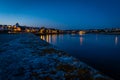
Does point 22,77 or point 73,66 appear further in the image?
point 73,66

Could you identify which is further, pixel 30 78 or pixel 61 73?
pixel 61 73

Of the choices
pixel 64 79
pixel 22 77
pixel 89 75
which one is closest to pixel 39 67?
pixel 22 77

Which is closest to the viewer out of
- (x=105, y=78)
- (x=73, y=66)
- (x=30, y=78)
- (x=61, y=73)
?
(x=105, y=78)

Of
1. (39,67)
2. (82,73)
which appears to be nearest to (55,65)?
(39,67)

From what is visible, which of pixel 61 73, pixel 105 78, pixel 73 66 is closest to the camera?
pixel 105 78

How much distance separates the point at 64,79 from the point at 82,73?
0.41 metres

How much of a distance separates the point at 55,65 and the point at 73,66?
447mm

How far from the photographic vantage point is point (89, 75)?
2.49m

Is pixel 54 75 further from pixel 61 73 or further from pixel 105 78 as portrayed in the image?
pixel 105 78

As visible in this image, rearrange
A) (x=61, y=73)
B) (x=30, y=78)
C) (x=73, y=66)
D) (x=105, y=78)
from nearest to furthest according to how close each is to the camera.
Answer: (x=105, y=78) → (x=30, y=78) → (x=61, y=73) → (x=73, y=66)

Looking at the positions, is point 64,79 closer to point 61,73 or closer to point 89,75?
point 61,73

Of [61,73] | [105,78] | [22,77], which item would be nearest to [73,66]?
[61,73]

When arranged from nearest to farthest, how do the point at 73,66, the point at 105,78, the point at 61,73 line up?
the point at 105,78
the point at 61,73
the point at 73,66

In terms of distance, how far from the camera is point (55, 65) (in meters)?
3.21
